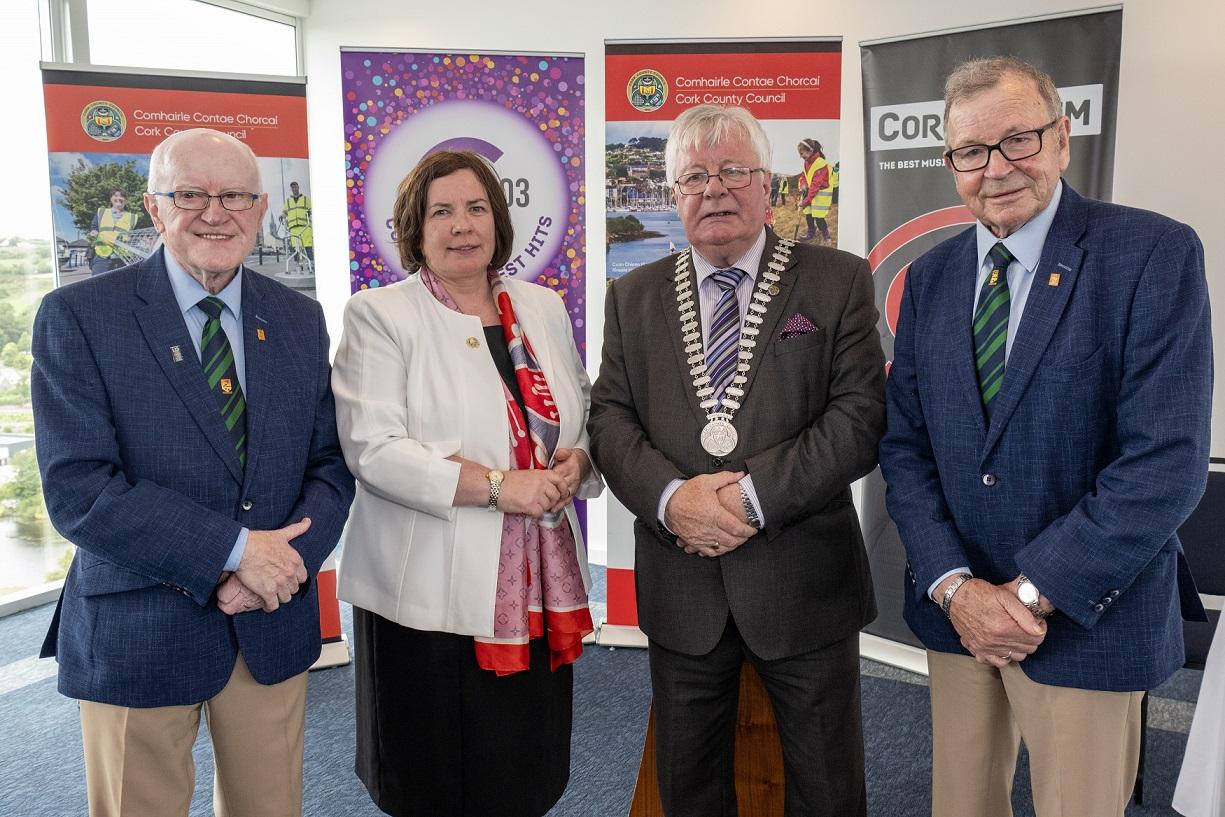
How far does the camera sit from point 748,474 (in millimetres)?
2068

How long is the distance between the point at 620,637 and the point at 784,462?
2.58m

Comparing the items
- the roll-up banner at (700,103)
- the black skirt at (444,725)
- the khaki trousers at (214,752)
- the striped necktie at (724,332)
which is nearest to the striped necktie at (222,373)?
the khaki trousers at (214,752)

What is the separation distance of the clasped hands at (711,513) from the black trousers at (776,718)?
237 mm

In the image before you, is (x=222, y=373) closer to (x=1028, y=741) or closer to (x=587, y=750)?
(x=1028, y=741)

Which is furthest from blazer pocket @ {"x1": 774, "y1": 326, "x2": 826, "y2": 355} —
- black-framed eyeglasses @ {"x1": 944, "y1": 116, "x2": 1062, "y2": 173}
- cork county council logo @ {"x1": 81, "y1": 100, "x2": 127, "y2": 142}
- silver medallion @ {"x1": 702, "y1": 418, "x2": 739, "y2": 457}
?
cork county council logo @ {"x1": 81, "y1": 100, "x2": 127, "y2": 142}

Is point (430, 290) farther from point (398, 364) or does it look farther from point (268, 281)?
point (268, 281)

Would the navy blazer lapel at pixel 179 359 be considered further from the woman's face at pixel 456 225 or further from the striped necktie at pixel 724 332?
the striped necktie at pixel 724 332

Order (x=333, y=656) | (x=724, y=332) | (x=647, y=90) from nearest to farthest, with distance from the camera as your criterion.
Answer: (x=724, y=332) < (x=647, y=90) < (x=333, y=656)

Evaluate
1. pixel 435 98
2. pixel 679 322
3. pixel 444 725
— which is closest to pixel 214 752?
pixel 444 725

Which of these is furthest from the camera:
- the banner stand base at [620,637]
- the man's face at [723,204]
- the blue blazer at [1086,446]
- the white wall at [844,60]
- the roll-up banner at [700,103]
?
the banner stand base at [620,637]

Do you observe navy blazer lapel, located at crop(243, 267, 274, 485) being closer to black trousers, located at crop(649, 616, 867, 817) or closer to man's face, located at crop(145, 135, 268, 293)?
man's face, located at crop(145, 135, 268, 293)

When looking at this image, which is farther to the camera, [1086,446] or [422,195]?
[422,195]

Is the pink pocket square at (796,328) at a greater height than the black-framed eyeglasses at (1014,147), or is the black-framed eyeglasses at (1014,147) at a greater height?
the black-framed eyeglasses at (1014,147)

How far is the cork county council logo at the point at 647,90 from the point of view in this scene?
3941mm
